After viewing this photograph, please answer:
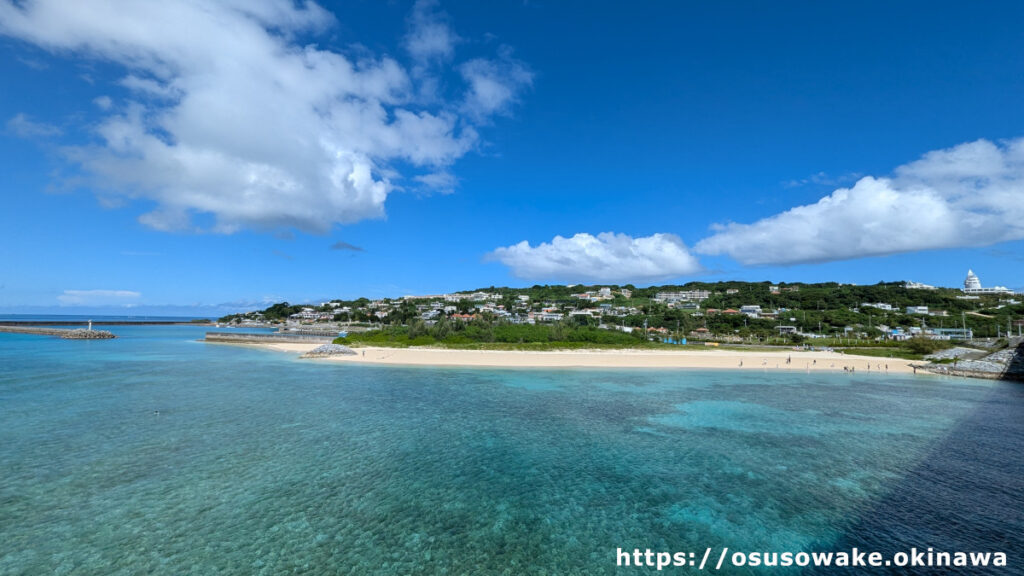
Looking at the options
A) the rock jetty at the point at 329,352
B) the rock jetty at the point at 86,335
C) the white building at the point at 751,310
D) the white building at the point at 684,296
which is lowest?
the rock jetty at the point at 329,352

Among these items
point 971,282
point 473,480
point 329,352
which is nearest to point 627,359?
point 329,352

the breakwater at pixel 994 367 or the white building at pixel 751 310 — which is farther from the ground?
the white building at pixel 751 310

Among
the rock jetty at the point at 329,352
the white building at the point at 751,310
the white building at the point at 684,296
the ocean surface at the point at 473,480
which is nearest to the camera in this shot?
the ocean surface at the point at 473,480

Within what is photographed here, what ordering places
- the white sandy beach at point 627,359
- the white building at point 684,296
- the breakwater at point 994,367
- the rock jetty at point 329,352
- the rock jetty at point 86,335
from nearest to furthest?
the breakwater at point 994,367 < the white sandy beach at point 627,359 < the rock jetty at point 329,352 < the rock jetty at point 86,335 < the white building at point 684,296

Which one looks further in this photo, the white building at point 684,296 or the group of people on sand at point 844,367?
the white building at point 684,296

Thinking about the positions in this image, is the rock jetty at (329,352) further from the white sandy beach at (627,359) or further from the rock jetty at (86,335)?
the rock jetty at (86,335)

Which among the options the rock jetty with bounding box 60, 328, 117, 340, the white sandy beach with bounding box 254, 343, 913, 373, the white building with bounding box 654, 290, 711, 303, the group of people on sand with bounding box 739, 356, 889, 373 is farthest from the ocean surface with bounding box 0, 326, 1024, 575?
A: the white building with bounding box 654, 290, 711, 303

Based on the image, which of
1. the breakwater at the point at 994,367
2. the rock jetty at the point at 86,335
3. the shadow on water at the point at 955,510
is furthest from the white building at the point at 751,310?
the rock jetty at the point at 86,335
